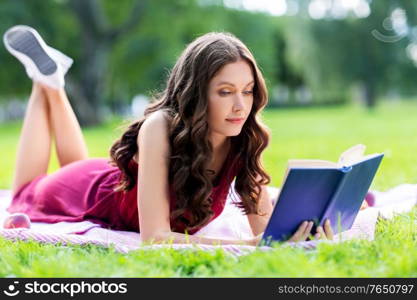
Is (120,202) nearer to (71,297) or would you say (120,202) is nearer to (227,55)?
(227,55)

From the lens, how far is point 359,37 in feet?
76.6

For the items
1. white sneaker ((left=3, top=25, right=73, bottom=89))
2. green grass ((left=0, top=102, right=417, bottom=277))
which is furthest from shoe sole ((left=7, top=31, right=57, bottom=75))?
green grass ((left=0, top=102, right=417, bottom=277))

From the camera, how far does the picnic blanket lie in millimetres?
2762

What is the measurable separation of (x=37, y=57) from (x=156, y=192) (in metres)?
1.86

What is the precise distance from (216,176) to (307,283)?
47.4 inches

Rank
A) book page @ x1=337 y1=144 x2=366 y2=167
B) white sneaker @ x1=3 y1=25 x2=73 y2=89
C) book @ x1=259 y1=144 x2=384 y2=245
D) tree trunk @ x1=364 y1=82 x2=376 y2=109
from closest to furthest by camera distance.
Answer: book @ x1=259 y1=144 x2=384 y2=245 < book page @ x1=337 y1=144 x2=366 y2=167 < white sneaker @ x1=3 y1=25 x2=73 y2=89 < tree trunk @ x1=364 y1=82 x2=376 y2=109

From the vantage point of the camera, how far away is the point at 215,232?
360cm

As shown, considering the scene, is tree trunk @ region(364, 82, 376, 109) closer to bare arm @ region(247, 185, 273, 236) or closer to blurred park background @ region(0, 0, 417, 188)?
blurred park background @ region(0, 0, 417, 188)

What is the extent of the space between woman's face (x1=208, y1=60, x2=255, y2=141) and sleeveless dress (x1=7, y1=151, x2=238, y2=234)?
1.33 feet

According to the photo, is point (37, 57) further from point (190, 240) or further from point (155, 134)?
point (190, 240)

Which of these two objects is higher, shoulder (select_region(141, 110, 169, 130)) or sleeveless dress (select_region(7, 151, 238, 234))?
shoulder (select_region(141, 110, 169, 130))

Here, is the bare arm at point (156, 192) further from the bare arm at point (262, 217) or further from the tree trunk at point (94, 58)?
the tree trunk at point (94, 58)

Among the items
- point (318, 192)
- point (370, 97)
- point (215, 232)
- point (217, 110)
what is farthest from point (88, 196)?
point (370, 97)

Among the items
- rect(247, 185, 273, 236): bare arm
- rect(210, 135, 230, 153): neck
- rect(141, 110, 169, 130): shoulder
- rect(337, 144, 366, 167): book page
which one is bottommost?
rect(247, 185, 273, 236): bare arm
